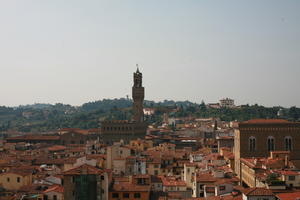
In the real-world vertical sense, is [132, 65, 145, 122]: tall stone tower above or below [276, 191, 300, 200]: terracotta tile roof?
above

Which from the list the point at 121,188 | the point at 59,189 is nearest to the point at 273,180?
the point at 121,188

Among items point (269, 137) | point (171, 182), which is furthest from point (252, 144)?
point (171, 182)

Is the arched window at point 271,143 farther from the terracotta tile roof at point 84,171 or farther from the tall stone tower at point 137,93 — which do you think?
the tall stone tower at point 137,93

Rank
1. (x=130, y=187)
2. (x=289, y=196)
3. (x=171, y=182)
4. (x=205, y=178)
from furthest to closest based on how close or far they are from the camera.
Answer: (x=171, y=182) → (x=205, y=178) → (x=130, y=187) → (x=289, y=196)

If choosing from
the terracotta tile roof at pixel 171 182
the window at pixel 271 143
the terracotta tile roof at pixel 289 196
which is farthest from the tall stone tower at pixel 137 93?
the terracotta tile roof at pixel 289 196

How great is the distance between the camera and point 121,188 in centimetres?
3966

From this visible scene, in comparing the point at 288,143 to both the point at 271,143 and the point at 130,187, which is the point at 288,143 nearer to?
the point at 271,143

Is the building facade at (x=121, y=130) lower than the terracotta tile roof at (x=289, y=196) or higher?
higher

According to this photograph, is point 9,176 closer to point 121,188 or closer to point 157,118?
point 121,188

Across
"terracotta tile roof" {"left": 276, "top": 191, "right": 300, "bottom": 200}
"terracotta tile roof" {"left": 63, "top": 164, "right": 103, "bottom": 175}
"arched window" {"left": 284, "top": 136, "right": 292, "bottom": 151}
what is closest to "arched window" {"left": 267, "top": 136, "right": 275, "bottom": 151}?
"arched window" {"left": 284, "top": 136, "right": 292, "bottom": 151}

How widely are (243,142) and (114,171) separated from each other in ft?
45.0

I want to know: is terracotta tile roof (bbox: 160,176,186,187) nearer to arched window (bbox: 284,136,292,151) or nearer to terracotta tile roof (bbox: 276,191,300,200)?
terracotta tile roof (bbox: 276,191,300,200)

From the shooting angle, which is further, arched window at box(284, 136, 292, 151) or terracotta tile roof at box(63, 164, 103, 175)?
arched window at box(284, 136, 292, 151)

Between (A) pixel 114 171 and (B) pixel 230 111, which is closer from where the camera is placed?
(A) pixel 114 171
